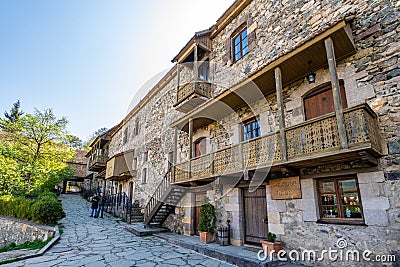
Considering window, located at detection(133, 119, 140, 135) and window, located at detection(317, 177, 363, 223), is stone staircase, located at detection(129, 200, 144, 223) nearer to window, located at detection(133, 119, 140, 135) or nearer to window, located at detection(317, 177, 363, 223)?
window, located at detection(133, 119, 140, 135)

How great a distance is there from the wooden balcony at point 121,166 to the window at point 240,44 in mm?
11027

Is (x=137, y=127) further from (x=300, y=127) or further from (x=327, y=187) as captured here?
(x=327, y=187)

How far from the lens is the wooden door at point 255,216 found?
7016 millimetres

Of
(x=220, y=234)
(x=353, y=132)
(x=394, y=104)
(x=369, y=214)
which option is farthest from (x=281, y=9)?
(x=220, y=234)

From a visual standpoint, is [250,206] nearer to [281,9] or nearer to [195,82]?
[195,82]

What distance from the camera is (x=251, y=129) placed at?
26.4ft

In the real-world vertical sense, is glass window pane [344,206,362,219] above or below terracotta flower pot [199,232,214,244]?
above

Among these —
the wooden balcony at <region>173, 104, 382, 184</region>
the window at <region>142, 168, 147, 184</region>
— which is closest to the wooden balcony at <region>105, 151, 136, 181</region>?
the window at <region>142, 168, 147, 184</region>

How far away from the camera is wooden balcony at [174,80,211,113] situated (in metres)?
9.84

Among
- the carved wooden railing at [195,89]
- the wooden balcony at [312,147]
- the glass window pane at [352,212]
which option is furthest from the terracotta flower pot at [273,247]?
the carved wooden railing at [195,89]

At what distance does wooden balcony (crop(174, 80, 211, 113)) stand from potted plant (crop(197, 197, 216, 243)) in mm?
4416

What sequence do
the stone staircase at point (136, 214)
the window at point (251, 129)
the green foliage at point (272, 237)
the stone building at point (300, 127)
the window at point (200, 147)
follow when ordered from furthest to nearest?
the stone staircase at point (136, 214) → the window at point (200, 147) → the window at point (251, 129) → the green foliage at point (272, 237) → the stone building at point (300, 127)

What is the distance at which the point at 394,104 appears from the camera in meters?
4.71

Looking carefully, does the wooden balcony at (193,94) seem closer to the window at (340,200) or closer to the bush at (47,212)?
the window at (340,200)
